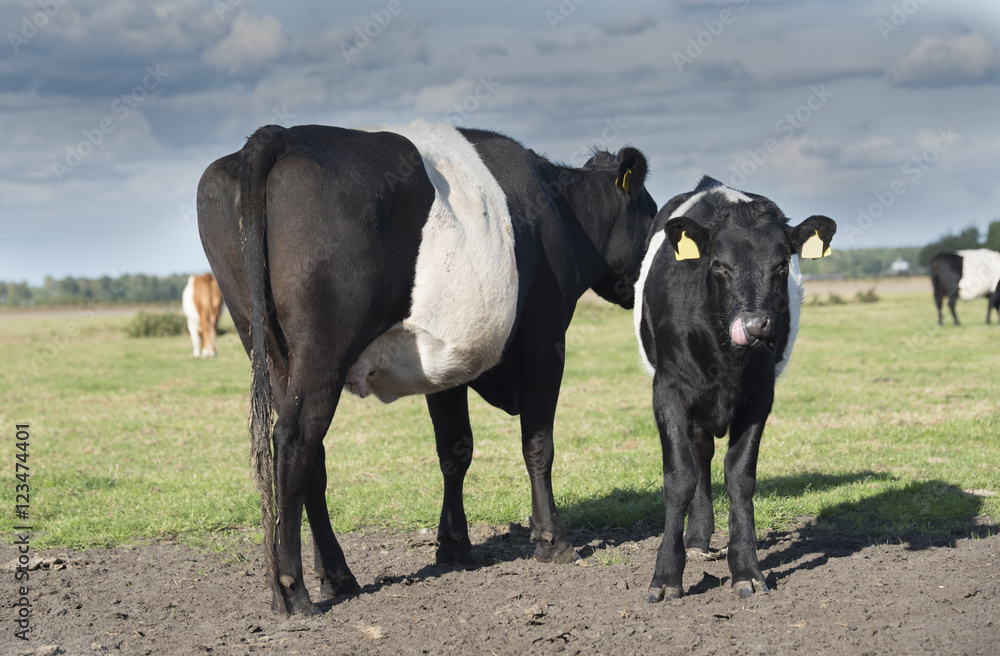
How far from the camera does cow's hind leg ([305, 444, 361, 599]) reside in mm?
5152

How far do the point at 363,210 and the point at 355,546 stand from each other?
272 cm

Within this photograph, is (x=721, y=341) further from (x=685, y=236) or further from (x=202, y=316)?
(x=202, y=316)

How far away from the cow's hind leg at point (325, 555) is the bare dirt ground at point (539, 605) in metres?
0.08

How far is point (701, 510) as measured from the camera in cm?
580

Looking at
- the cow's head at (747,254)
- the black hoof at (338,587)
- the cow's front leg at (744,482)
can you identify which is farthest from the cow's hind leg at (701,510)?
the black hoof at (338,587)

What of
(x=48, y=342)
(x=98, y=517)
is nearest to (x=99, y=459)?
(x=98, y=517)

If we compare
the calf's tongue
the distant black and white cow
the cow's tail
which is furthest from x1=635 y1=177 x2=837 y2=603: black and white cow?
the distant black and white cow

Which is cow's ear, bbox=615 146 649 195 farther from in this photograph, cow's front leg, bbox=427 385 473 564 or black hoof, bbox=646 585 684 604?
black hoof, bbox=646 585 684 604

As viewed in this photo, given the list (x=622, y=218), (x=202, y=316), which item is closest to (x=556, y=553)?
(x=622, y=218)

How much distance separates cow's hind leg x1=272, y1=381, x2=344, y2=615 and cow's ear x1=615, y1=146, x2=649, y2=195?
3192 millimetres

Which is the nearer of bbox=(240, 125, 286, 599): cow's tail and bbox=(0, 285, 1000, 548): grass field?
bbox=(240, 125, 286, 599): cow's tail

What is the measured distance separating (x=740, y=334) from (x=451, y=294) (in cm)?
154

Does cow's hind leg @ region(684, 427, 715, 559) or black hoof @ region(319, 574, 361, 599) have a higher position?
cow's hind leg @ region(684, 427, 715, 559)

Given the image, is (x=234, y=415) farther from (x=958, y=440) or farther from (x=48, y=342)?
(x=48, y=342)
